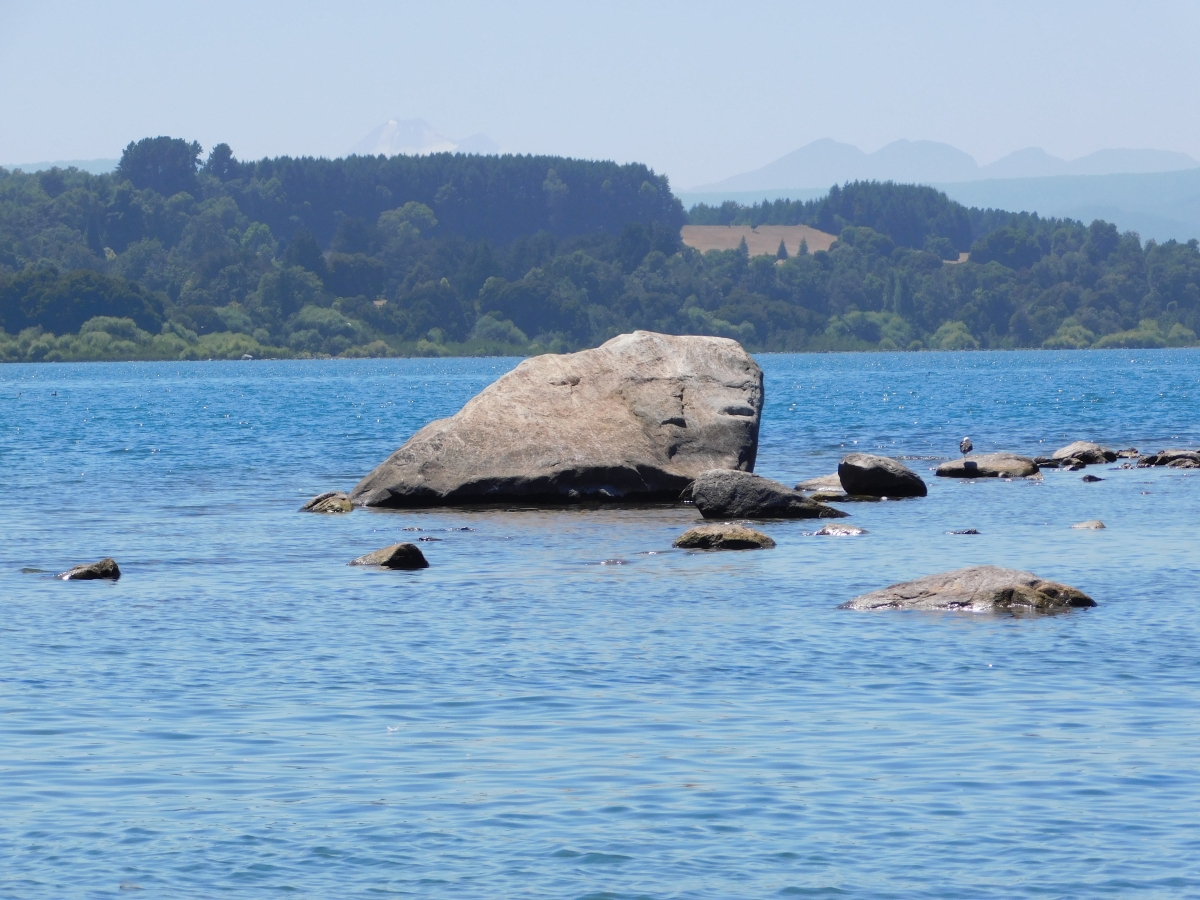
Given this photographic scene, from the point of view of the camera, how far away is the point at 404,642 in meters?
18.7

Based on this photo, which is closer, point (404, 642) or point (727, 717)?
point (727, 717)

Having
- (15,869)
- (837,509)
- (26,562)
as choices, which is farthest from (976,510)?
(15,869)

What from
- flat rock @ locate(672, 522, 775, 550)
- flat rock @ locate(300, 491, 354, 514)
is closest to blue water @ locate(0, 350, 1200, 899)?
flat rock @ locate(672, 522, 775, 550)

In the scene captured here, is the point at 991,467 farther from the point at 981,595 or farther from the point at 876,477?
the point at 981,595

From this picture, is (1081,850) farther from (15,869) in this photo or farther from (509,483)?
(509,483)

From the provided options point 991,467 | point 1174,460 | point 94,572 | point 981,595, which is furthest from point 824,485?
point 94,572

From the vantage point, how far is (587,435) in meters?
33.9

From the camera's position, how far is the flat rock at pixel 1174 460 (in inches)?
1735

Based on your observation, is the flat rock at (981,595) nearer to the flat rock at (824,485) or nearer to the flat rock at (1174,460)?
the flat rock at (824,485)

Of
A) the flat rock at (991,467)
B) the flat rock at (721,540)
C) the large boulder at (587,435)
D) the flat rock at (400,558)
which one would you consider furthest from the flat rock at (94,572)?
the flat rock at (991,467)

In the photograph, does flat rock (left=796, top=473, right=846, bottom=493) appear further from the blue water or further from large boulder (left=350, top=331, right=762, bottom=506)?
the blue water

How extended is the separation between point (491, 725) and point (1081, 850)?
17.3ft

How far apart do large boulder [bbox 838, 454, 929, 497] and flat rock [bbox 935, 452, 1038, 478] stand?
5403 millimetres

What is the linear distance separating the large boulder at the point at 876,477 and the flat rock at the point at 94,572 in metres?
16.3
